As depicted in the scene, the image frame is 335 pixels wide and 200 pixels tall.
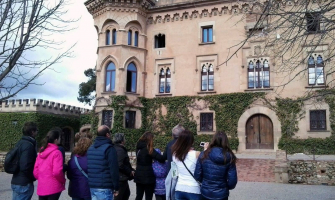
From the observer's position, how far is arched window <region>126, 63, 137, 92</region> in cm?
2330

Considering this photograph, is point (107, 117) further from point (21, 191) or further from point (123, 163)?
point (21, 191)

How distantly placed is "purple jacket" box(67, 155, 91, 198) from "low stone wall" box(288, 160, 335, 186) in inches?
428

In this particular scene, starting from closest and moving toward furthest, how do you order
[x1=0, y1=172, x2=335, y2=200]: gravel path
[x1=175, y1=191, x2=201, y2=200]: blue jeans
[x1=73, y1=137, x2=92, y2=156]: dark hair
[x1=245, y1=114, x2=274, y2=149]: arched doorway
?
[x1=175, y1=191, x2=201, y2=200]: blue jeans, [x1=73, y1=137, x2=92, y2=156]: dark hair, [x1=0, y1=172, x2=335, y2=200]: gravel path, [x1=245, y1=114, x2=274, y2=149]: arched doorway

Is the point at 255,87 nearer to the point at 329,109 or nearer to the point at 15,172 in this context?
the point at 329,109

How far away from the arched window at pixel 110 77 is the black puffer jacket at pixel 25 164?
58.2ft

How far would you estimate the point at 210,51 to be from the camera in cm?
2247

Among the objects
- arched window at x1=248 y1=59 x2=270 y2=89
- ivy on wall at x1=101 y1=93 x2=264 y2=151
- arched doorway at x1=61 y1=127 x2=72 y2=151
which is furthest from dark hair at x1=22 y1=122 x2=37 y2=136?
arched doorway at x1=61 y1=127 x2=72 y2=151

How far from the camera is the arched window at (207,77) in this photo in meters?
22.3

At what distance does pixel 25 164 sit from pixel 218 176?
133 inches

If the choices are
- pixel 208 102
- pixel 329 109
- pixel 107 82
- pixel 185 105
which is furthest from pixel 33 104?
pixel 329 109

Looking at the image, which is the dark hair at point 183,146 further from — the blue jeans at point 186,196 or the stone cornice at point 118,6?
the stone cornice at point 118,6

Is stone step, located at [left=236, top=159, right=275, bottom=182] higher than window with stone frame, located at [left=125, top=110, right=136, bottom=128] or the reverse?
the reverse

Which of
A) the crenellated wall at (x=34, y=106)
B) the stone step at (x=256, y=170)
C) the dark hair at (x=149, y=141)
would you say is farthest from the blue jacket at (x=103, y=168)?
the crenellated wall at (x=34, y=106)

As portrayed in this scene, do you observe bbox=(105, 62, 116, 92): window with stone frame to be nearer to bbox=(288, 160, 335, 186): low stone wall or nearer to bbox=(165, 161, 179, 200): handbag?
bbox=(288, 160, 335, 186): low stone wall
